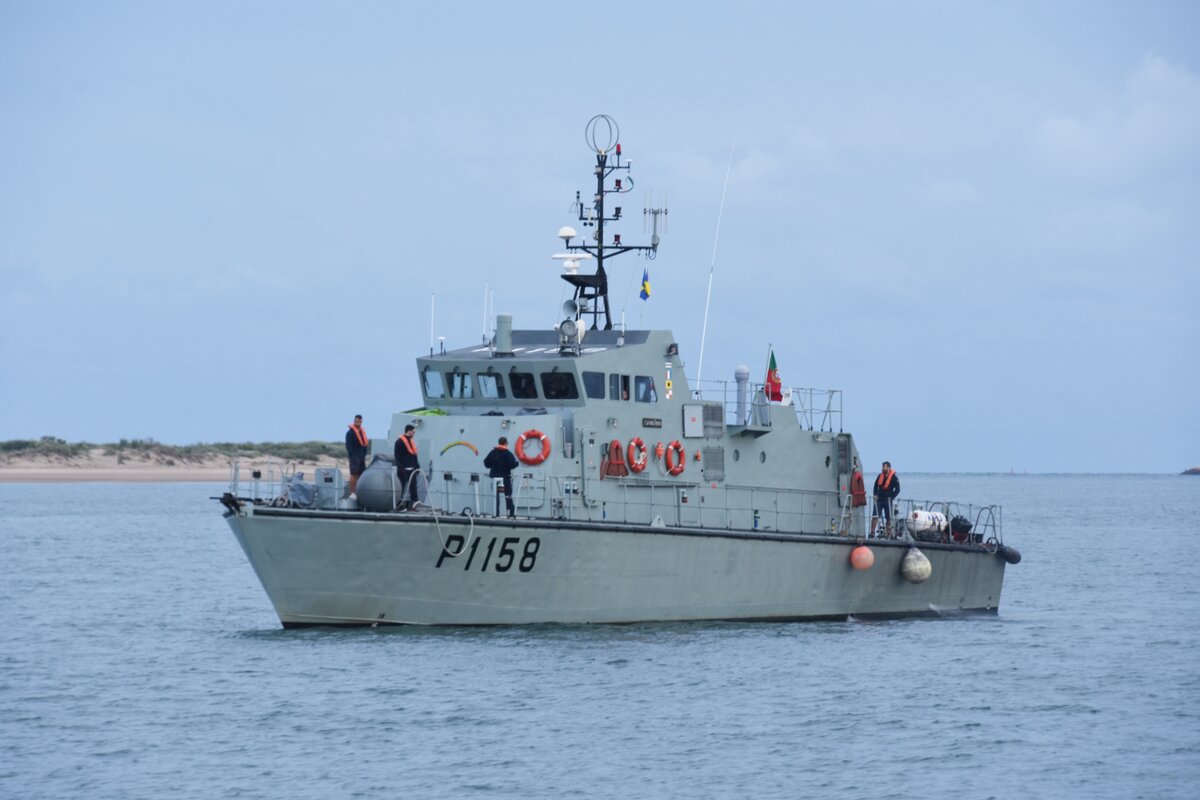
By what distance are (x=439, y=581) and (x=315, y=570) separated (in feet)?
4.90

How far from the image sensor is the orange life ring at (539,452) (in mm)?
21000

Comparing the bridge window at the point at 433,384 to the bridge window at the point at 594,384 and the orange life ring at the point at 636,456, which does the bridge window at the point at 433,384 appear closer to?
the bridge window at the point at 594,384

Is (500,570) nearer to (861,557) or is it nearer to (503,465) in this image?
(503,465)

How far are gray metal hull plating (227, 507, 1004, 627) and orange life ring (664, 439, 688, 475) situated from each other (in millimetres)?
1137

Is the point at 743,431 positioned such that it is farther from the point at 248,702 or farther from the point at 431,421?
the point at 248,702

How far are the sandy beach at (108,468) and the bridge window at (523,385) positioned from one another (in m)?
70.2

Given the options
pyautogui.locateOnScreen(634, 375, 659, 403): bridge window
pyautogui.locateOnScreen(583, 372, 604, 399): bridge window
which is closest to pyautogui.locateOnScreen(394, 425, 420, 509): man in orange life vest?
pyautogui.locateOnScreen(583, 372, 604, 399): bridge window

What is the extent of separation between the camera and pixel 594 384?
71.2 feet

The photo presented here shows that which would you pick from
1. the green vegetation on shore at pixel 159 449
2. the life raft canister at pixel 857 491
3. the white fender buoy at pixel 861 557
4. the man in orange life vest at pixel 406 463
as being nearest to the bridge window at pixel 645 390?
the man in orange life vest at pixel 406 463

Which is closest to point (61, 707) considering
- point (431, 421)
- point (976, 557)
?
point (431, 421)

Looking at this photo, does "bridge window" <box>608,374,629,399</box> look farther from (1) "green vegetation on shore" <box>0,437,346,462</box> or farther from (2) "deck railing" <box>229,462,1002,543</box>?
(1) "green vegetation on shore" <box>0,437,346,462</box>

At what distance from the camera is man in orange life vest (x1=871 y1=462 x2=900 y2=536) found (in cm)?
2491

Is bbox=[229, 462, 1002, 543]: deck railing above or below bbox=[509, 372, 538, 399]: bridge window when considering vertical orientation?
below

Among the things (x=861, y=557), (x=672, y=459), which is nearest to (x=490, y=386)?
(x=672, y=459)
